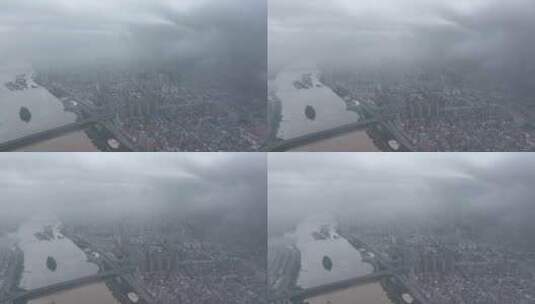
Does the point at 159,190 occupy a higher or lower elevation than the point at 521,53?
lower

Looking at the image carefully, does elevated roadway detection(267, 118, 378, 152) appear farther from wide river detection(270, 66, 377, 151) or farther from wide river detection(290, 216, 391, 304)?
wide river detection(290, 216, 391, 304)

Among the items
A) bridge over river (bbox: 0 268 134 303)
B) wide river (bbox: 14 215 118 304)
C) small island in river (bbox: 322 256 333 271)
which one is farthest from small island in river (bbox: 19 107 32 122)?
small island in river (bbox: 322 256 333 271)

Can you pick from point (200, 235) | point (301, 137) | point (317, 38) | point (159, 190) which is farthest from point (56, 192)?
point (317, 38)

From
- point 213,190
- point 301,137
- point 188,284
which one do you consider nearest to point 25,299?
point 188,284

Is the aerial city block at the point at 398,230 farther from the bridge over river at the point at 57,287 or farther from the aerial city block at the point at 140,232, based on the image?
the bridge over river at the point at 57,287

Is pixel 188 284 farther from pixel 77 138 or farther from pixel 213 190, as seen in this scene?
pixel 77 138

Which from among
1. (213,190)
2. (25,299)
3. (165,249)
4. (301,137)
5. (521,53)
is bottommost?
(25,299)
